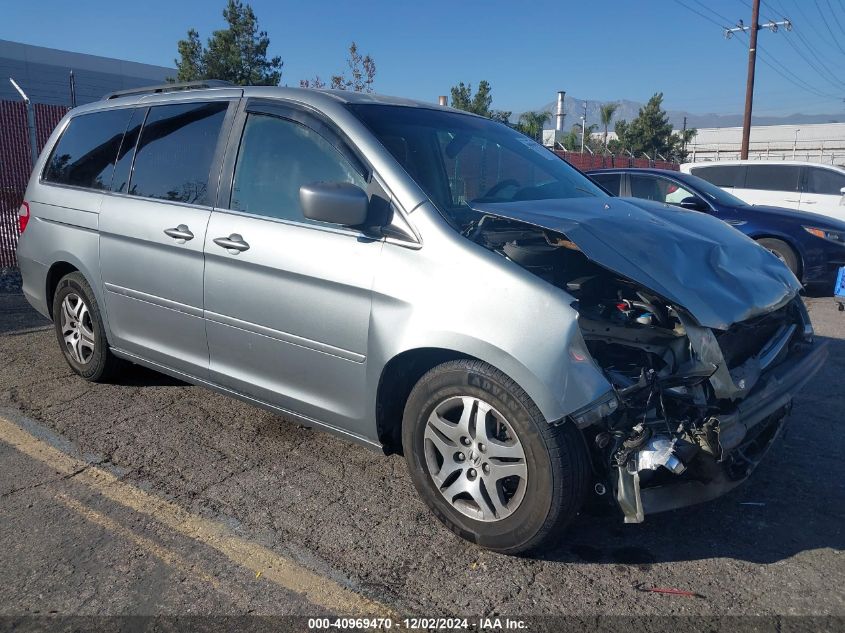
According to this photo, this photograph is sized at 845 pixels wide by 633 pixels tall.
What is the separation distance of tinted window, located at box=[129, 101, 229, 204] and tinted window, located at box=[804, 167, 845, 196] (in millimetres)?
11359

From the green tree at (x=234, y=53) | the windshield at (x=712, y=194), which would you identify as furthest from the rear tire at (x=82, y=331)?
the green tree at (x=234, y=53)

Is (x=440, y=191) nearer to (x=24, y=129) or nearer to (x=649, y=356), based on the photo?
(x=649, y=356)

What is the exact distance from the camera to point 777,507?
10.8 feet

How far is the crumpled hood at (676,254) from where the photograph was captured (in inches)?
113

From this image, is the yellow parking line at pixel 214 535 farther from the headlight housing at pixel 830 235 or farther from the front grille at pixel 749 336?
the headlight housing at pixel 830 235

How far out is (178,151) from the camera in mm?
4105

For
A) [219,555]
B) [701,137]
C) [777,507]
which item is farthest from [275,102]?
[701,137]

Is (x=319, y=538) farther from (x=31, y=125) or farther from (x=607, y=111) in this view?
(x=607, y=111)

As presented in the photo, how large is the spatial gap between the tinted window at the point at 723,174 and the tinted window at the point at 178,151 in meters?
10.8

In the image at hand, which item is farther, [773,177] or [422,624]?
[773,177]

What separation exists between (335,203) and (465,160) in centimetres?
102

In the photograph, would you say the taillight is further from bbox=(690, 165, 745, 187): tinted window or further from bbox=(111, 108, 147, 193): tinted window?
bbox=(690, 165, 745, 187): tinted window

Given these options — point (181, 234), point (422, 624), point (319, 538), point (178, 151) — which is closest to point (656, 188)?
point (178, 151)

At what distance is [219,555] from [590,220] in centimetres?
218
